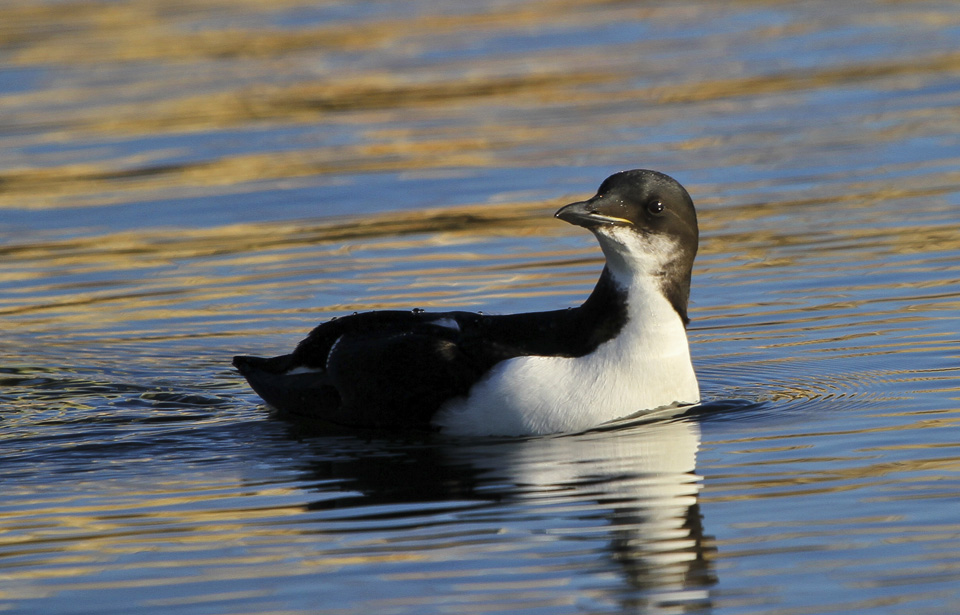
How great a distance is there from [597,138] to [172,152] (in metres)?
3.57

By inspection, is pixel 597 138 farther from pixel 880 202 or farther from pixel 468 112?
pixel 880 202

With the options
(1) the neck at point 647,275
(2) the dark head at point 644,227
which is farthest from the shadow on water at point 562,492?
(2) the dark head at point 644,227

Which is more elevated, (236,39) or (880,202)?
(236,39)

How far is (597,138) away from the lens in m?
13.9

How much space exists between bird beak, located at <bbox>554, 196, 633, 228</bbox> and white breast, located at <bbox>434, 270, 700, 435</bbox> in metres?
0.30

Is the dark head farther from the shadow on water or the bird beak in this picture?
the shadow on water

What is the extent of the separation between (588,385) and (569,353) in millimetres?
165

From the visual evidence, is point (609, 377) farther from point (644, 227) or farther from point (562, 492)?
point (562, 492)

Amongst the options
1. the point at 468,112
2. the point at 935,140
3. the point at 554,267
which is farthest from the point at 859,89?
the point at 554,267

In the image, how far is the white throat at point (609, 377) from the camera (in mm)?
6977

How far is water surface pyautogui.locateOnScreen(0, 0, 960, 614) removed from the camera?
551 cm

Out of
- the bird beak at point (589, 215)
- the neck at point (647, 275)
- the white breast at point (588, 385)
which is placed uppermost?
the bird beak at point (589, 215)

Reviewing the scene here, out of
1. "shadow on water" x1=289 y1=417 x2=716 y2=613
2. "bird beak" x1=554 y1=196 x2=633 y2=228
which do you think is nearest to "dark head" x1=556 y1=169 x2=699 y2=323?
"bird beak" x1=554 y1=196 x2=633 y2=228

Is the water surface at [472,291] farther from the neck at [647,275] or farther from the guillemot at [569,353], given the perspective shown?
the neck at [647,275]
